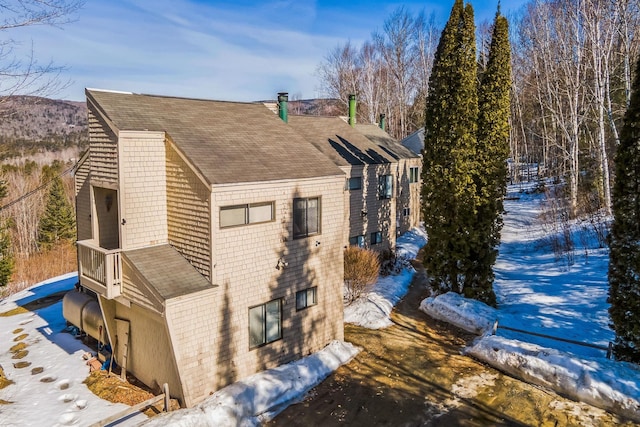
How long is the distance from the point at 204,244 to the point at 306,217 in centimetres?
333

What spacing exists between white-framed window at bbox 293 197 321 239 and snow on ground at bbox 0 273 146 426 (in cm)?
621

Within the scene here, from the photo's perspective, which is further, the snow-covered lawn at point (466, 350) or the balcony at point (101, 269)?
the balcony at point (101, 269)

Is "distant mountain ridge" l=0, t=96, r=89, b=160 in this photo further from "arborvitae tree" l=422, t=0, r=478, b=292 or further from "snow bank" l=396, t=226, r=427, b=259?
"arborvitae tree" l=422, t=0, r=478, b=292

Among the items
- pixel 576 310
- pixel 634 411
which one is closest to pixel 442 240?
pixel 576 310

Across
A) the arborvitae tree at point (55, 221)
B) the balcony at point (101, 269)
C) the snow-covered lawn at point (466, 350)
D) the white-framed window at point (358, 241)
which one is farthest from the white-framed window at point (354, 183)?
the arborvitae tree at point (55, 221)

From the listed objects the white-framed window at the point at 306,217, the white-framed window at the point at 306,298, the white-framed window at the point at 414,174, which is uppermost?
the white-framed window at the point at 414,174

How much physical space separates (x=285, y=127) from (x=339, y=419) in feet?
32.0

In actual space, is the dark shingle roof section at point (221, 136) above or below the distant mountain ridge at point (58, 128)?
below

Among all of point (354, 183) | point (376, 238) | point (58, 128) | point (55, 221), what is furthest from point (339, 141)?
point (58, 128)

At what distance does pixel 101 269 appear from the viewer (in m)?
11.5

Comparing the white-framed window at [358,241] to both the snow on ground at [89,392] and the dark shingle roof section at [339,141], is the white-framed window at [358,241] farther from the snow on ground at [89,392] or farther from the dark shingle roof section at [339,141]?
the snow on ground at [89,392]

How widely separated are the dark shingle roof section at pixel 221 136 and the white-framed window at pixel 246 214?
0.73 meters

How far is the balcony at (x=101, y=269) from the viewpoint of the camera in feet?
36.4

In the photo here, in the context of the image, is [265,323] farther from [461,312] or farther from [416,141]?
[416,141]
